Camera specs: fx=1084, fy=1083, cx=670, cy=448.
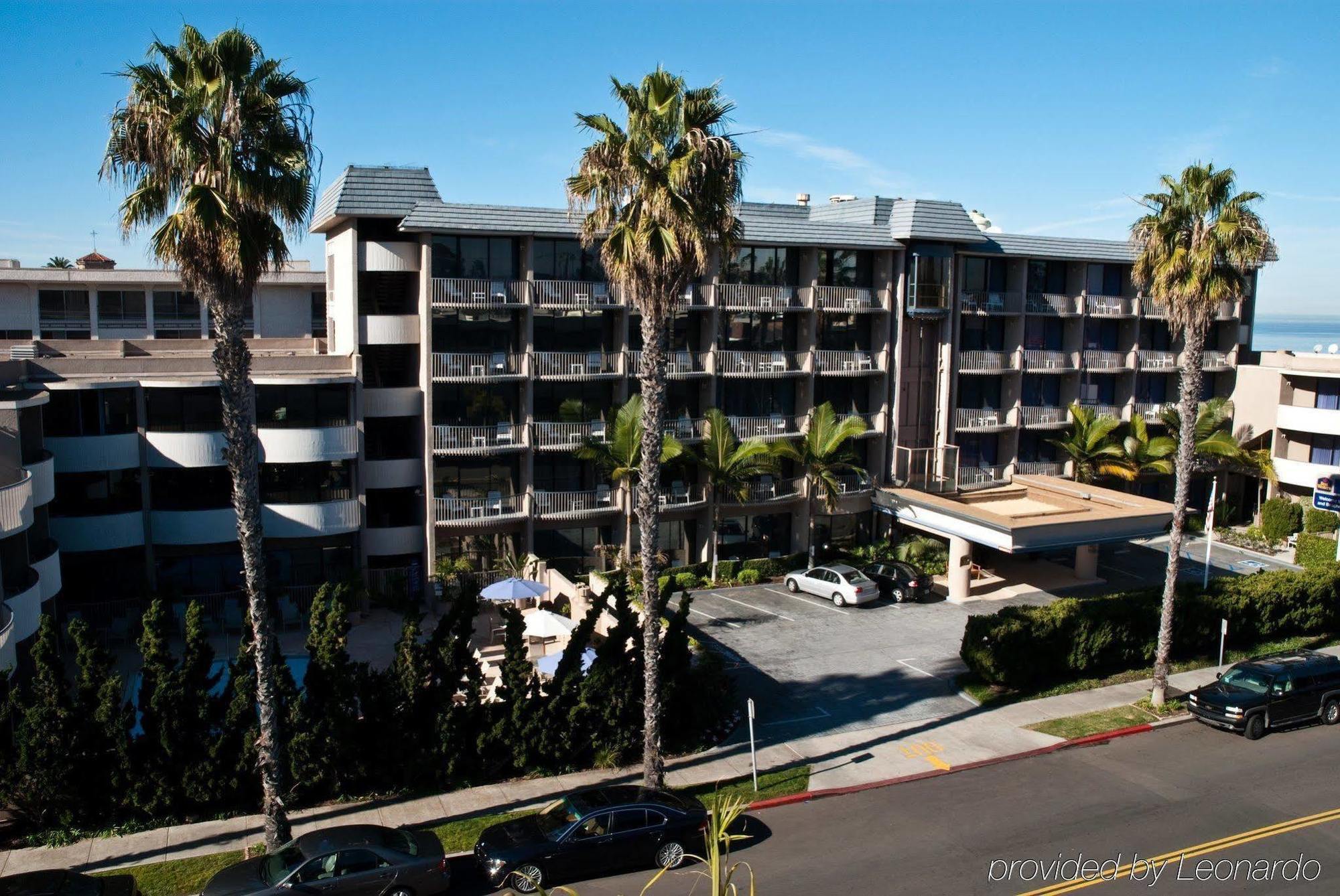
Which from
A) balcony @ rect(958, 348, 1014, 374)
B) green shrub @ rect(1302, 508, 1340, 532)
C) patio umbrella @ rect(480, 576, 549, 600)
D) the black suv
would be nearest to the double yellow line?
the black suv

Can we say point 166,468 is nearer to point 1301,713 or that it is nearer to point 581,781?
point 581,781

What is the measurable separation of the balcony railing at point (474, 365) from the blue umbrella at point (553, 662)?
12252 mm

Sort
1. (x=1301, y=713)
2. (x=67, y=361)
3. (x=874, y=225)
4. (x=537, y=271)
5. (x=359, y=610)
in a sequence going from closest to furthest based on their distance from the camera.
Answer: (x=1301, y=713) < (x=67, y=361) < (x=359, y=610) < (x=537, y=271) < (x=874, y=225)

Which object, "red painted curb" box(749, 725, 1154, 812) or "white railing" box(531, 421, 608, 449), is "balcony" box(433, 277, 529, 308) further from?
"red painted curb" box(749, 725, 1154, 812)

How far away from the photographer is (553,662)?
27016 millimetres

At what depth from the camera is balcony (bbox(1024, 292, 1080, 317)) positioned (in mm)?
47406

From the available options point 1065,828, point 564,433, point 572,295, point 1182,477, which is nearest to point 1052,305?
point 1182,477

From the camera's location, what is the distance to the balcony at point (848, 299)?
42.1 metres

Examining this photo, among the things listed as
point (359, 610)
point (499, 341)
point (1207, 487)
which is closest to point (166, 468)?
point (359, 610)

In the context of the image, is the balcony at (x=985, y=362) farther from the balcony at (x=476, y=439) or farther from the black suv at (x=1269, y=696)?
the black suv at (x=1269, y=696)

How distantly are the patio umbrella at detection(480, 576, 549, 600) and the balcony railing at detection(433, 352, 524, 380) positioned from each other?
313 inches

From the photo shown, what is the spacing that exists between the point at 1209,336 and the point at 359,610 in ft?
141

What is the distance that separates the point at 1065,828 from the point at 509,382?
2349 centimetres

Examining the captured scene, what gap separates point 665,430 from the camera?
40.0 metres
